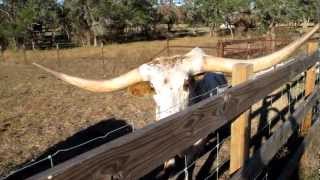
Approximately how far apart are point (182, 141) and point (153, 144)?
270 millimetres

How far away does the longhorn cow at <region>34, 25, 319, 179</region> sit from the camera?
3.73 metres

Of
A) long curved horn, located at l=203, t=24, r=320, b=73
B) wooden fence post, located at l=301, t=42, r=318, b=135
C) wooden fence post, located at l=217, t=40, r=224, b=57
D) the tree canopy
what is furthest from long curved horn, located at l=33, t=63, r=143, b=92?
the tree canopy

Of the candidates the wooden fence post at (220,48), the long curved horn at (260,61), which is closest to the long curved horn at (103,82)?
the long curved horn at (260,61)

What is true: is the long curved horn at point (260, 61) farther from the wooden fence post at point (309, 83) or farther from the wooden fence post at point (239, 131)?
the wooden fence post at point (309, 83)

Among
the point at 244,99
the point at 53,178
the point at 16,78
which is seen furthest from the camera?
the point at 16,78

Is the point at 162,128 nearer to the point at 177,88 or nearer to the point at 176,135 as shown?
the point at 176,135

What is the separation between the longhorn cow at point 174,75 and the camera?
12.2 feet

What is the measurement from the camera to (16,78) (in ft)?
51.7

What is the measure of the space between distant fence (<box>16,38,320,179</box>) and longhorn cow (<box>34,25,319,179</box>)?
0.21 metres

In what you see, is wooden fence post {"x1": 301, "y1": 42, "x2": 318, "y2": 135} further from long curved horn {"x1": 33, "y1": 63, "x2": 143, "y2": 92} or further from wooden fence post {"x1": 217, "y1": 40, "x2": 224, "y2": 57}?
wooden fence post {"x1": 217, "y1": 40, "x2": 224, "y2": 57}

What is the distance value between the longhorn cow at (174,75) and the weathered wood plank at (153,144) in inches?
43.3

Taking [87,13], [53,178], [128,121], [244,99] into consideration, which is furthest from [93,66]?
[87,13]

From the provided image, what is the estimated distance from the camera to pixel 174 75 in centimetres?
384

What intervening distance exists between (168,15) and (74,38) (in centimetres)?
2171
